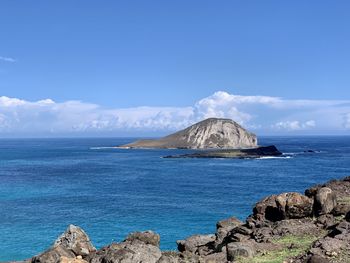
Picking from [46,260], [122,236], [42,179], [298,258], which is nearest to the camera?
[298,258]

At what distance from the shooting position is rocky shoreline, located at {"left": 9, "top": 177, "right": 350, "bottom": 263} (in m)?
20.7

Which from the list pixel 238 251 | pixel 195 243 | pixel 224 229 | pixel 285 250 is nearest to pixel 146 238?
pixel 195 243

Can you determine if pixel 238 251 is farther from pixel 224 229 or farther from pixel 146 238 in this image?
pixel 146 238

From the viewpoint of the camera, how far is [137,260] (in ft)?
70.7

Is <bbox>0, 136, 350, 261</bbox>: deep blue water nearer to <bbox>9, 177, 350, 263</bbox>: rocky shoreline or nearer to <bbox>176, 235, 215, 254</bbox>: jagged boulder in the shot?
<bbox>176, 235, 215, 254</bbox>: jagged boulder

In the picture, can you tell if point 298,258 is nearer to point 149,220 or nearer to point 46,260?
point 46,260

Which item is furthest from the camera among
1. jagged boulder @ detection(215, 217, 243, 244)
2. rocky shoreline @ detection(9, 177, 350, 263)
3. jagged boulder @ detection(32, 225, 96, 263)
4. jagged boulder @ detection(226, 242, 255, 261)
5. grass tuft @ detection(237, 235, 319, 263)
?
jagged boulder @ detection(215, 217, 243, 244)

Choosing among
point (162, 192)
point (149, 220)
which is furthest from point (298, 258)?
point (162, 192)

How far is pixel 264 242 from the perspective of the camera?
23.6 metres

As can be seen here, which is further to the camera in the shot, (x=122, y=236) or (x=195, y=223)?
(x=195, y=223)

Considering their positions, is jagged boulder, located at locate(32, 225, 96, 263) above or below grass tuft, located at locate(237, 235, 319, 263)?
below

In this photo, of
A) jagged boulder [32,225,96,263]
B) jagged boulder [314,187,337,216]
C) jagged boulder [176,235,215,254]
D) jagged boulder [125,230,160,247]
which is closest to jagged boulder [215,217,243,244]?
jagged boulder [176,235,215,254]

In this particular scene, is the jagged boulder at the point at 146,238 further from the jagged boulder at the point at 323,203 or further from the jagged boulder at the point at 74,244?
the jagged boulder at the point at 323,203

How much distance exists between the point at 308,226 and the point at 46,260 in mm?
15865
